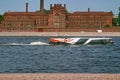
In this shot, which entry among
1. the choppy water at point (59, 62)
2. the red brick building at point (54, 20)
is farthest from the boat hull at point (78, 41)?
the red brick building at point (54, 20)

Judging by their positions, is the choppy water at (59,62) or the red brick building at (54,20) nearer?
the choppy water at (59,62)

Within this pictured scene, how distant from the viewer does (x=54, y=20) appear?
12344 cm

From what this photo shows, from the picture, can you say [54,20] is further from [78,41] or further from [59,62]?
[59,62]

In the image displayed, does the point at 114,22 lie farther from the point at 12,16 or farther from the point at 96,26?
the point at 12,16

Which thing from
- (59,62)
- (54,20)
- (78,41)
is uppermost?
(54,20)

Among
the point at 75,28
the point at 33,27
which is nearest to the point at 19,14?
the point at 33,27

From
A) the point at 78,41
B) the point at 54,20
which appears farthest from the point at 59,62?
the point at 54,20

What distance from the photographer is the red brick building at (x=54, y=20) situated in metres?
122

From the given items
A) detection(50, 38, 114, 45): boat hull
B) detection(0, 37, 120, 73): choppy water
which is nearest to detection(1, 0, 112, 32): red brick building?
detection(50, 38, 114, 45): boat hull

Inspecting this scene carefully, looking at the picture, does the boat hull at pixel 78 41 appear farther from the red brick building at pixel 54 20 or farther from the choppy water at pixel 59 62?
the red brick building at pixel 54 20

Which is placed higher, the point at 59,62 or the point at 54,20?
the point at 54,20

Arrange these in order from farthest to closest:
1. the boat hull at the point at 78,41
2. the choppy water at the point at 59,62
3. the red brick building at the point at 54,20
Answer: the red brick building at the point at 54,20 < the boat hull at the point at 78,41 < the choppy water at the point at 59,62

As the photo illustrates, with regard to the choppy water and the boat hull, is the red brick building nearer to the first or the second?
the boat hull

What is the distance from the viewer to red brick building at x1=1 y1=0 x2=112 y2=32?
122 meters
